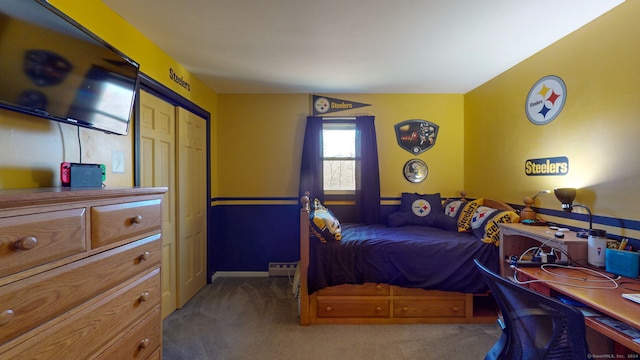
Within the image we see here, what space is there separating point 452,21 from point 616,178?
1.48 metres

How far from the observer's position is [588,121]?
1896 mm

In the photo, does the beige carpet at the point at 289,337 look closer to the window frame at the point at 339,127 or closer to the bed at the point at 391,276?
the bed at the point at 391,276

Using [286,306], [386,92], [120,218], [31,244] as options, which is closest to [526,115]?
[386,92]

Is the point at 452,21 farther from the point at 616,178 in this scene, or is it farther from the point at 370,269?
the point at 370,269

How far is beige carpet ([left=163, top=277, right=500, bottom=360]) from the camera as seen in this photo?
1.96 meters

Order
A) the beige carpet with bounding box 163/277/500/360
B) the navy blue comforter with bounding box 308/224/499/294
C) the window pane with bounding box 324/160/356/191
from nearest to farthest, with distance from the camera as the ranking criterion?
the beige carpet with bounding box 163/277/500/360, the navy blue comforter with bounding box 308/224/499/294, the window pane with bounding box 324/160/356/191

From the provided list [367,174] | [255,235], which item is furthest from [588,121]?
[255,235]

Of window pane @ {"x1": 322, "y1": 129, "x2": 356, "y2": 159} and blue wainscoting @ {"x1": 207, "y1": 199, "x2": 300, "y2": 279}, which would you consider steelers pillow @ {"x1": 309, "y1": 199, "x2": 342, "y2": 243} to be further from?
window pane @ {"x1": 322, "y1": 129, "x2": 356, "y2": 159}

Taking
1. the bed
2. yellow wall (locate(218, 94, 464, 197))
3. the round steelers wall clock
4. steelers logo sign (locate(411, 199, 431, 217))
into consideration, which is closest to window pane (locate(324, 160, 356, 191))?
yellow wall (locate(218, 94, 464, 197))

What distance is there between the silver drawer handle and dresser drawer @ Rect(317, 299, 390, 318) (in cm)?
200

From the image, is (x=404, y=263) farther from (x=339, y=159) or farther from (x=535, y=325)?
(x=339, y=159)

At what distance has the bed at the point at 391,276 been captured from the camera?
7.54 ft

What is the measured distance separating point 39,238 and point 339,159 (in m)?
3.00

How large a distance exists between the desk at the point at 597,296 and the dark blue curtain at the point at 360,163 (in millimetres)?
1882
